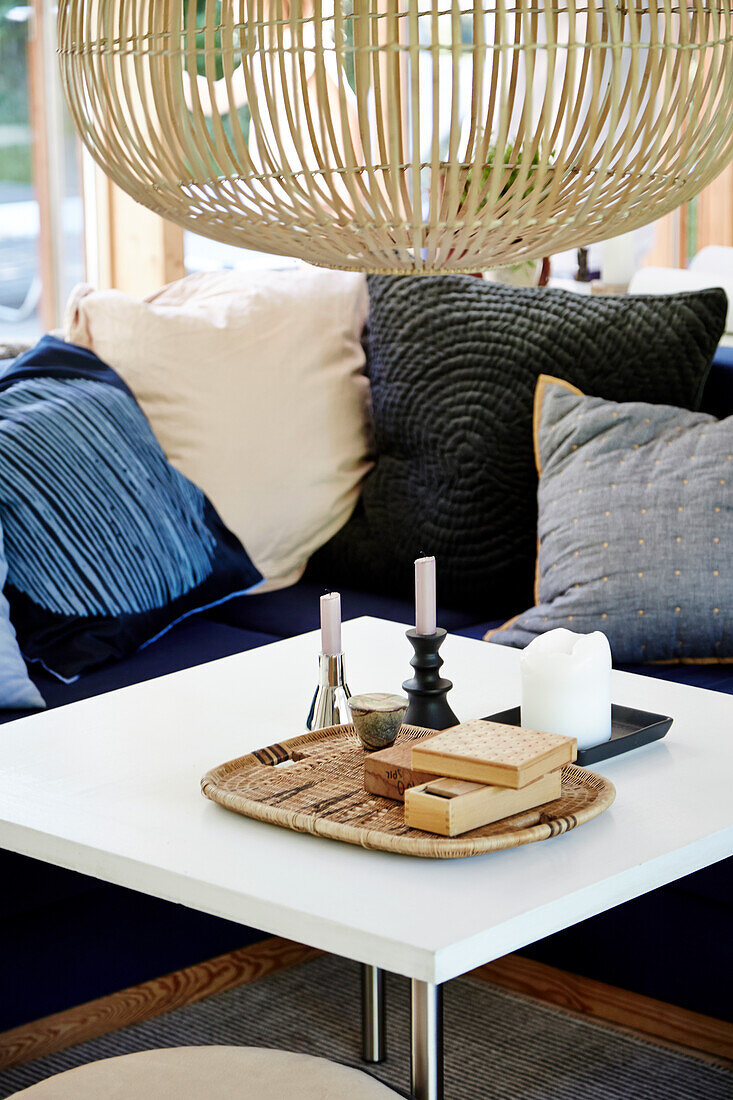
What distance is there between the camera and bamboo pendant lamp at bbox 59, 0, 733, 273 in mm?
1018

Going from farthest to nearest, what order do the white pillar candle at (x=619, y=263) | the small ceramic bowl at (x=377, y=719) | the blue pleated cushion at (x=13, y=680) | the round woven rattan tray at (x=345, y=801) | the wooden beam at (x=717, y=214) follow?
the wooden beam at (x=717, y=214) → the white pillar candle at (x=619, y=263) → the blue pleated cushion at (x=13, y=680) → the small ceramic bowl at (x=377, y=719) → the round woven rattan tray at (x=345, y=801)

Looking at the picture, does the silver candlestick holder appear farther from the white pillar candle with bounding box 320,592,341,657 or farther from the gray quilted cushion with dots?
the gray quilted cushion with dots

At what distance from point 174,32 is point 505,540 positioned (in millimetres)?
1341

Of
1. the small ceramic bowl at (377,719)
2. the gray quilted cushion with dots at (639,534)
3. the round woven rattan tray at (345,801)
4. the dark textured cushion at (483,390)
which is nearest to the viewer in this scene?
the round woven rattan tray at (345,801)

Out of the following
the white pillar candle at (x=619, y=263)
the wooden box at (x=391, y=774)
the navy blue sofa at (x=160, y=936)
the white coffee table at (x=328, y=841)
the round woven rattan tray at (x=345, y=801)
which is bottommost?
the navy blue sofa at (x=160, y=936)

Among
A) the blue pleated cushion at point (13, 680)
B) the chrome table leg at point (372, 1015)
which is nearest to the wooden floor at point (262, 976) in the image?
the chrome table leg at point (372, 1015)

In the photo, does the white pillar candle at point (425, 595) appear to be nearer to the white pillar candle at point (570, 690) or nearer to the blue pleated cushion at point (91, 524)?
the white pillar candle at point (570, 690)

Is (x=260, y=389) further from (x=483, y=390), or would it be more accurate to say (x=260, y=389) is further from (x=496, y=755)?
(x=496, y=755)

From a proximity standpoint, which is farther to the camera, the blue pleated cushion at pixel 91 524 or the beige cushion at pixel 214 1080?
the blue pleated cushion at pixel 91 524

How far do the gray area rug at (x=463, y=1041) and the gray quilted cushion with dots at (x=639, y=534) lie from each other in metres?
0.54

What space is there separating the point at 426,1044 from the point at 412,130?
807 millimetres

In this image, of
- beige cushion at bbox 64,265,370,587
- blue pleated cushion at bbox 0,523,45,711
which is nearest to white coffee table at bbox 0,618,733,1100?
blue pleated cushion at bbox 0,523,45,711

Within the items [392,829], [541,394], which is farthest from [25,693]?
[541,394]

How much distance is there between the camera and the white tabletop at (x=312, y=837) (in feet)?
3.47
